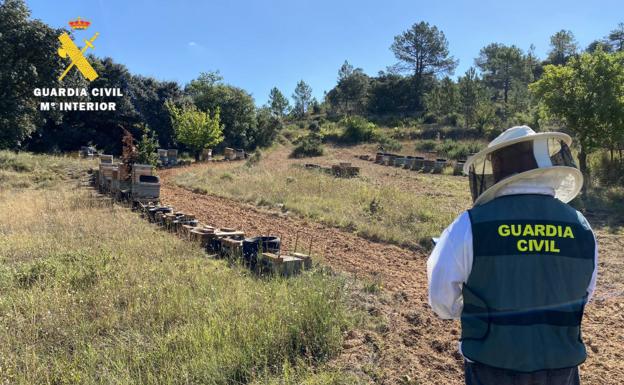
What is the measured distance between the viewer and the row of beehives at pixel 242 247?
5484mm

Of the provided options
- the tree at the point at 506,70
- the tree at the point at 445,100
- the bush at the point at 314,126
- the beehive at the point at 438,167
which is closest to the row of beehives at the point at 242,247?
the beehive at the point at 438,167

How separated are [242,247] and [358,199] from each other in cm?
649

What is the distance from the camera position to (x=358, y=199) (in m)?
12.2

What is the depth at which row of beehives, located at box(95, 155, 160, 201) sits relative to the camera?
10.6m

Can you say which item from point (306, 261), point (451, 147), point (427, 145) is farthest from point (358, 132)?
point (306, 261)

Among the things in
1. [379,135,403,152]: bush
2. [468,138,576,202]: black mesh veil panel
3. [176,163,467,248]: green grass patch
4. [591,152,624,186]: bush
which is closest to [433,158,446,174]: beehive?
[176,163,467,248]: green grass patch

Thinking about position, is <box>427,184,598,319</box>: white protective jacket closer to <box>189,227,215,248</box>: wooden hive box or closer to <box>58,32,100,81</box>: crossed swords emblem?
<box>189,227,215,248</box>: wooden hive box

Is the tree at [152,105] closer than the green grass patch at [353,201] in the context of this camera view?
No

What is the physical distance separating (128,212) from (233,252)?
14.2 ft

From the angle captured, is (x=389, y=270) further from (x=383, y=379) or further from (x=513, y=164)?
(x=513, y=164)

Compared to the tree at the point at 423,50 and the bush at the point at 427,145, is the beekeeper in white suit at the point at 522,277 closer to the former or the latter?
the bush at the point at 427,145

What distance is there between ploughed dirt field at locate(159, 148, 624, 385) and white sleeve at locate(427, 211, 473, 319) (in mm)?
1759

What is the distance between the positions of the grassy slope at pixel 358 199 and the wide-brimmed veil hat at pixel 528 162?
6.11 m

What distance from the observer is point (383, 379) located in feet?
11.5
